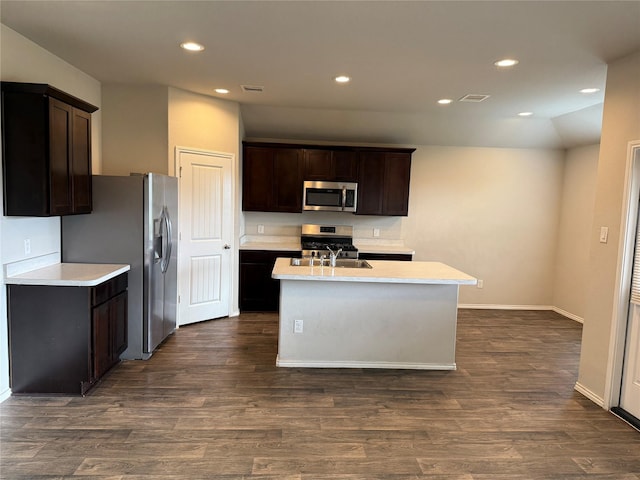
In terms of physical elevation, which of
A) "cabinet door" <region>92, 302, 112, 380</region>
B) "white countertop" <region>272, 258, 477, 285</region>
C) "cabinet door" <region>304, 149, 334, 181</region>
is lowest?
"cabinet door" <region>92, 302, 112, 380</region>

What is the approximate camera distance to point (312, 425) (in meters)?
2.70

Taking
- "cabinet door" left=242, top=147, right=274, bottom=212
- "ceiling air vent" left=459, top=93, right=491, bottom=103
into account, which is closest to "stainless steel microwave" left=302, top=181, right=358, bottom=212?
"cabinet door" left=242, top=147, right=274, bottom=212

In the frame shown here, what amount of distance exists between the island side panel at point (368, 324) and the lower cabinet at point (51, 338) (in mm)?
1530

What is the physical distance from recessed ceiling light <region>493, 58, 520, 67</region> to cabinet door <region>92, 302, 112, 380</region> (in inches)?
143

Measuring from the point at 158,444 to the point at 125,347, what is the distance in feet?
4.76

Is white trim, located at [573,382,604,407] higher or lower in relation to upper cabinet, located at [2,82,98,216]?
lower

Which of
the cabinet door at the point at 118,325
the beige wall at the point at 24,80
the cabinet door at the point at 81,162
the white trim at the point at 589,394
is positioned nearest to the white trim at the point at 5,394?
the beige wall at the point at 24,80

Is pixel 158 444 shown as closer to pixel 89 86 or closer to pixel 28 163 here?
pixel 28 163

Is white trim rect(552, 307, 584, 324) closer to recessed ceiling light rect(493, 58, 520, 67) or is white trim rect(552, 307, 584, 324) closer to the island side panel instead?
the island side panel

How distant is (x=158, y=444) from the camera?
2.44m

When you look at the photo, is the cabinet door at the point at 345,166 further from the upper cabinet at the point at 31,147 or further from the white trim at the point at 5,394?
the white trim at the point at 5,394

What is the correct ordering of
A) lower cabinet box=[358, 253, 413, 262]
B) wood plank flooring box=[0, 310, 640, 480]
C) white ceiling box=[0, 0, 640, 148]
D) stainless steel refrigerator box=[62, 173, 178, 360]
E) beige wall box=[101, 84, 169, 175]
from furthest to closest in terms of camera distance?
lower cabinet box=[358, 253, 413, 262], beige wall box=[101, 84, 169, 175], stainless steel refrigerator box=[62, 173, 178, 360], white ceiling box=[0, 0, 640, 148], wood plank flooring box=[0, 310, 640, 480]

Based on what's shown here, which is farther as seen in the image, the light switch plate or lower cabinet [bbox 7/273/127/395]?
the light switch plate

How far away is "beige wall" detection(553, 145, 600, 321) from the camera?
213 inches
